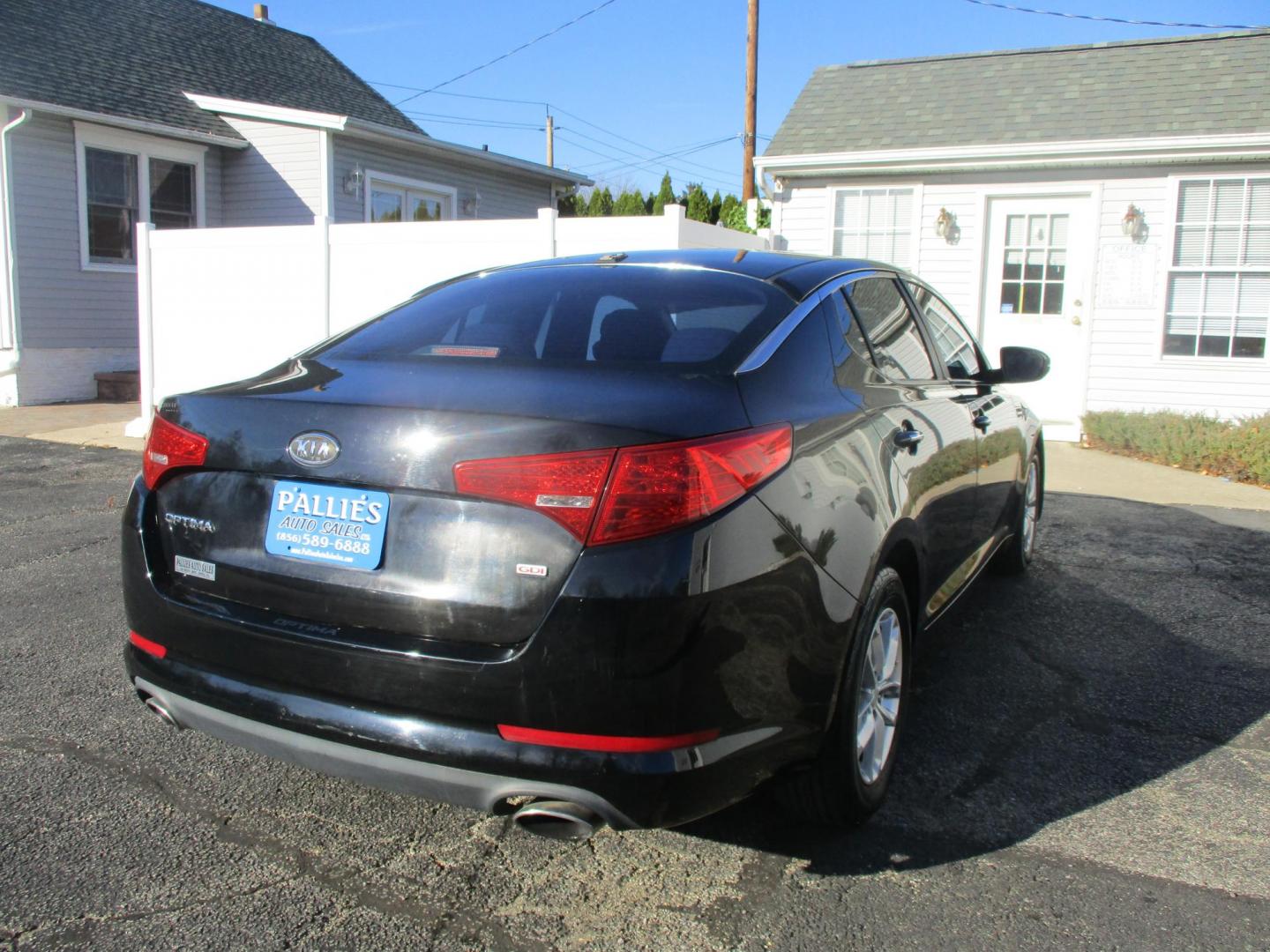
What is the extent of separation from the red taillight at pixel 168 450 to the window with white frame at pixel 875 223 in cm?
973

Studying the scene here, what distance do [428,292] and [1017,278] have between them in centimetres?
900

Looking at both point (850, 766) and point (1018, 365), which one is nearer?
point (850, 766)

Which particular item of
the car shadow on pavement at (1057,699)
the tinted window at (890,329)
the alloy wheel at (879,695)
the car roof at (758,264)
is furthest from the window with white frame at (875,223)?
the alloy wheel at (879,695)

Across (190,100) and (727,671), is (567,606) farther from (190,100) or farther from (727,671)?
(190,100)

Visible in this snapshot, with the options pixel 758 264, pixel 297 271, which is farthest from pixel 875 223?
pixel 758 264

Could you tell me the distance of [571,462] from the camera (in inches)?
84.1

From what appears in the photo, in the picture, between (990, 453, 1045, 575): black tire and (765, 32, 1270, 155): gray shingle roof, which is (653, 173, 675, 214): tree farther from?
(990, 453, 1045, 575): black tire

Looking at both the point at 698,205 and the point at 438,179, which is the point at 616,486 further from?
the point at 698,205

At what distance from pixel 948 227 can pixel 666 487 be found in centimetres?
991

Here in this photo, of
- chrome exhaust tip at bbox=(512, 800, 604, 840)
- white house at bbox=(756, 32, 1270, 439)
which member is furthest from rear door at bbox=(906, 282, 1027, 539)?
white house at bbox=(756, 32, 1270, 439)

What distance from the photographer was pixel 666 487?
2.12 metres

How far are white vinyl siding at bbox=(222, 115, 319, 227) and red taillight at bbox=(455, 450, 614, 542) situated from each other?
12.9 m

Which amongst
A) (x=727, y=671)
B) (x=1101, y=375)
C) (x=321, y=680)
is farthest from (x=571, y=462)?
(x=1101, y=375)

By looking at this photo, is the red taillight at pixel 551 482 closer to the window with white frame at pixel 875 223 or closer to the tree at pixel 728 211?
the window with white frame at pixel 875 223
